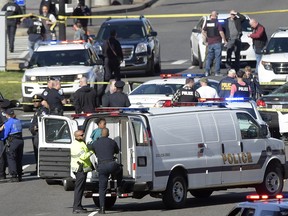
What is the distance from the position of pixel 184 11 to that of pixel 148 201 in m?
33.4

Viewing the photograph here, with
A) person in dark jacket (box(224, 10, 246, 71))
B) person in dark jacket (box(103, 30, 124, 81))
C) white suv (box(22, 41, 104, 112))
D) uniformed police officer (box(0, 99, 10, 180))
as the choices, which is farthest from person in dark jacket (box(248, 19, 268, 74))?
uniformed police officer (box(0, 99, 10, 180))

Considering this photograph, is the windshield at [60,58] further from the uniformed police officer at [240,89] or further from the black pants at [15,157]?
the black pants at [15,157]

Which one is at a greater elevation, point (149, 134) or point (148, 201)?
point (149, 134)

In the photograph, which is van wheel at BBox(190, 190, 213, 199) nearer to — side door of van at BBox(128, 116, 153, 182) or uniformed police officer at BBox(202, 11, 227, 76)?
side door of van at BBox(128, 116, 153, 182)

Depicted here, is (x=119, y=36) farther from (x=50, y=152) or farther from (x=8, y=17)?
(x=50, y=152)

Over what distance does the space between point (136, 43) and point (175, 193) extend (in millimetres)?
18169

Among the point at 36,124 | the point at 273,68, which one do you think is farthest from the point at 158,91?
the point at 273,68

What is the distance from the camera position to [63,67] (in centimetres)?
3325

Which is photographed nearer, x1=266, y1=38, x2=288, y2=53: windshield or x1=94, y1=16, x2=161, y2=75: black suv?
x1=266, y1=38, x2=288, y2=53: windshield

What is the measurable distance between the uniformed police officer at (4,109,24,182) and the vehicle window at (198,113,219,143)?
474 cm

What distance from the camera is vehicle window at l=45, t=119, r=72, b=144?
21.7 metres

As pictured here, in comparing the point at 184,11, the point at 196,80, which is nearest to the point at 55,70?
the point at 196,80

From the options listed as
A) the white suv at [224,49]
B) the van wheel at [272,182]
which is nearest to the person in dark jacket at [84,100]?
the van wheel at [272,182]

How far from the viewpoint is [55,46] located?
34.3 meters
